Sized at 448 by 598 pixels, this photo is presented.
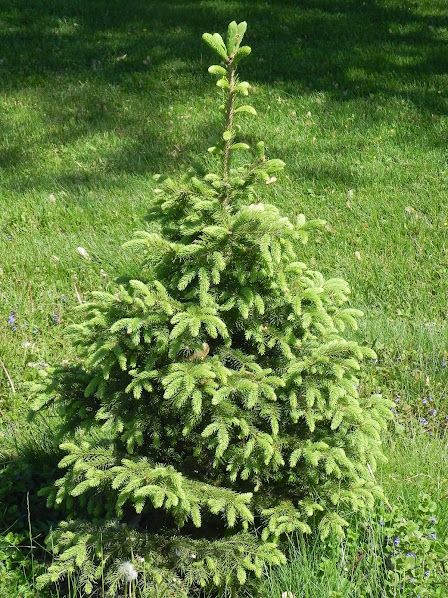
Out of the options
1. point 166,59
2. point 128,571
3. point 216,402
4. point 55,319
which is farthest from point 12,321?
point 166,59

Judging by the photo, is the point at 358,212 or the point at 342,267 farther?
the point at 358,212

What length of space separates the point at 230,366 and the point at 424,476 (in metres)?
1.11

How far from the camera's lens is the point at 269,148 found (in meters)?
7.16

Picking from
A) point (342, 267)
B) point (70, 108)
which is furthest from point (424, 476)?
point (70, 108)

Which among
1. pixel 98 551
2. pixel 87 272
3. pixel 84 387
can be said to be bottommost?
pixel 87 272

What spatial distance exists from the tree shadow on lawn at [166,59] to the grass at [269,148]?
0.03m

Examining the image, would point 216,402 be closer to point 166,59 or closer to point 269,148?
point 269,148

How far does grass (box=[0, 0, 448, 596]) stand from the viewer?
4797 millimetres

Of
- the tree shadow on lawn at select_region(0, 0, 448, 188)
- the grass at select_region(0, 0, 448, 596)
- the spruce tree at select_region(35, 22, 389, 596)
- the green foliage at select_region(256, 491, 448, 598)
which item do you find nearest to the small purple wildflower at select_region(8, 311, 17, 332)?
the grass at select_region(0, 0, 448, 596)

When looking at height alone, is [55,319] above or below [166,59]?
below

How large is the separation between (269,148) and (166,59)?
2.70m

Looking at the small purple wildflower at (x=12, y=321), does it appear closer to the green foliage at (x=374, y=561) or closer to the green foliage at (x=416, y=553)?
the green foliage at (x=374, y=561)

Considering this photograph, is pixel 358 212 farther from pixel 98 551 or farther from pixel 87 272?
pixel 98 551

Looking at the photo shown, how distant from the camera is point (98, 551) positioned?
2.88 metres
